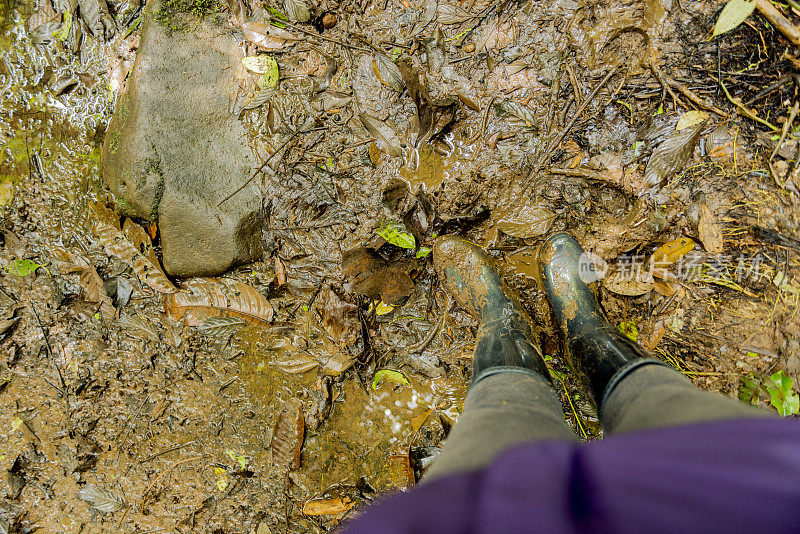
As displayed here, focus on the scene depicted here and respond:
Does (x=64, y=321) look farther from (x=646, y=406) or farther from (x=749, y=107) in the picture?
(x=749, y=107)

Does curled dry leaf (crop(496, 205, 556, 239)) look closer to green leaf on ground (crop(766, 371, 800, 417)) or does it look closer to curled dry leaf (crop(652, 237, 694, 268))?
curled dry leaf (crop(652, 237, 694, 268))

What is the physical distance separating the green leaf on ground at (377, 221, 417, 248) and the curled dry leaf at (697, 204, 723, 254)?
1285 millimetres

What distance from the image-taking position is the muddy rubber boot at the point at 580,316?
153cm

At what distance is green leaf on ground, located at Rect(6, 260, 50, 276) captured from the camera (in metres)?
1.92

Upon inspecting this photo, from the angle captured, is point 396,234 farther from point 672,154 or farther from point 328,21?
point 672,154

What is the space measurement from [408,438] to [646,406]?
3.58 ft

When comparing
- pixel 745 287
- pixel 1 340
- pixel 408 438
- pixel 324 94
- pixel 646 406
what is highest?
pixel 324 94

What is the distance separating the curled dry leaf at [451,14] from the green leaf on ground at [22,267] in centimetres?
227

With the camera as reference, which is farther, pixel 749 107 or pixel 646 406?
pixel 749 107

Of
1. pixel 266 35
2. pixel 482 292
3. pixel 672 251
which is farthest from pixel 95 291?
pixel 672 251

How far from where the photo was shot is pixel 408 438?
1.87 meters

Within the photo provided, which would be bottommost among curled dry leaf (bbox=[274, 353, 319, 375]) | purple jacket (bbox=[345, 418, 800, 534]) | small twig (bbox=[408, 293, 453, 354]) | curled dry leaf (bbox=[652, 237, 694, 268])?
curled dry leaf (bbox=[274, 353, 319, 375])

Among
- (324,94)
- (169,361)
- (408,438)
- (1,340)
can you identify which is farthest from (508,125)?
(1,340)

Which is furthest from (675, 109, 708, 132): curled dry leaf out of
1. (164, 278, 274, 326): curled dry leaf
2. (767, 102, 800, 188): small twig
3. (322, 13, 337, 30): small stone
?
(164, 278, 274, 326): curled dry leaf
